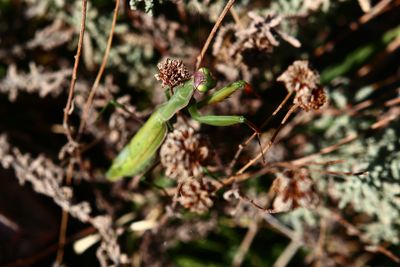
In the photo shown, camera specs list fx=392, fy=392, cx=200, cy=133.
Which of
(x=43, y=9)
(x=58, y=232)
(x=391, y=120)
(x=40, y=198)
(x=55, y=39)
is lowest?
(x=58, y=232)

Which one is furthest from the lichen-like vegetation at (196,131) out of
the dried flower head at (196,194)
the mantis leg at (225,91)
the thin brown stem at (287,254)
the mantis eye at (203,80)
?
the mantis eye at (203,80)

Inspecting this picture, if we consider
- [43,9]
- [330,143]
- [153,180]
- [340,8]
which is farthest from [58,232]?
[340,8]

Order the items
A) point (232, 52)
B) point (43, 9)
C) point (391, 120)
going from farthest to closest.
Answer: point (43, 9) < point (391, 120) < point (232, 52)

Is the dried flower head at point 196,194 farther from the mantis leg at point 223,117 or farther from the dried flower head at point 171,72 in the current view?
the dried flower head at point 171,72

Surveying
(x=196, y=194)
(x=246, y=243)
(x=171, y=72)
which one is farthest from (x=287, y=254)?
(x=171, y=72)

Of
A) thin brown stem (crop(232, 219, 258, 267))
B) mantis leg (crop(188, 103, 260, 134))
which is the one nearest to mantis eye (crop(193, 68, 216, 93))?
mantis leg (crop(188, 103, 260, 134))

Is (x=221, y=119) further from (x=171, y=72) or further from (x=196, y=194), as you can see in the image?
(x=196, y=194)

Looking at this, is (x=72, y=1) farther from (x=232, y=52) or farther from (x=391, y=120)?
(x=391, y=120)

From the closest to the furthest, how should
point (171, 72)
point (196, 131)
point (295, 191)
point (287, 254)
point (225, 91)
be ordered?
point (171, 72), point (225, 91), point (295, 191), point (196, 131), point (287, 254)
